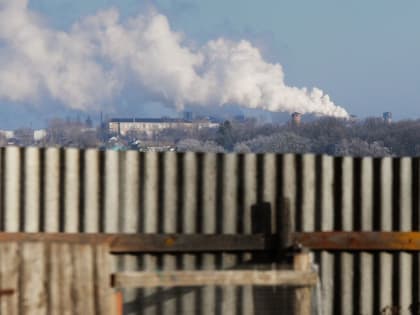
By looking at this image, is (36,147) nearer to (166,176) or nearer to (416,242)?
(166,176)

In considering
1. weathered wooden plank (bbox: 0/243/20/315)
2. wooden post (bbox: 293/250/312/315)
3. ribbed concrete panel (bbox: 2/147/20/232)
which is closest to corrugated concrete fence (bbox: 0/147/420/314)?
ribbed concrete panel (bbox: 2/147/20/232)

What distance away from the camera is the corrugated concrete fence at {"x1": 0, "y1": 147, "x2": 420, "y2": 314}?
955 cm

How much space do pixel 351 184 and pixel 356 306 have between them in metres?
1.34

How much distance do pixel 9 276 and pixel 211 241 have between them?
2740mm

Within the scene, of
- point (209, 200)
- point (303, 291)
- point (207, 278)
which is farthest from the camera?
point (209, 200)

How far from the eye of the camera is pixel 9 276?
739 centimetres

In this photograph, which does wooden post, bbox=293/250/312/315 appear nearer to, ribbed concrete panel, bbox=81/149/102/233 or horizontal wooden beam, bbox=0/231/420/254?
horizontal wooden beam, bbox=0/231/420/254

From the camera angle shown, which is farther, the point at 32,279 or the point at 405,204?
the point at 405,204

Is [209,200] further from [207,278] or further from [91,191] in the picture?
[207,278]

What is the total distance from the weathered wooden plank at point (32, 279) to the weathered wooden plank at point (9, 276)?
0.04 meters

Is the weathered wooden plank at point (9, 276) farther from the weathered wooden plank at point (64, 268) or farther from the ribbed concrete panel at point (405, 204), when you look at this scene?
the ribbed concrete panel at point (405, 204)

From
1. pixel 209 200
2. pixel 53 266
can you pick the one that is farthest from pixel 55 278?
pixel 209 200

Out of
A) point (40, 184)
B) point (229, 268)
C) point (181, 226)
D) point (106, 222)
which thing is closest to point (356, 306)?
point (229, 268)

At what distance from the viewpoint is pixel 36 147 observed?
31.3ft
